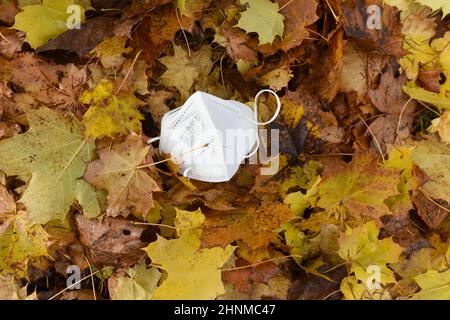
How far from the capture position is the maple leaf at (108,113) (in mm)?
1482

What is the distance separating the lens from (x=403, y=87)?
1.55 metres

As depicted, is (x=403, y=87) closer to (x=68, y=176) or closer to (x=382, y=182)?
(x=382, y=182)

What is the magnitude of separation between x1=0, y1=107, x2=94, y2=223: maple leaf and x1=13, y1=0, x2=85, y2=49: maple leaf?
0.73 feet

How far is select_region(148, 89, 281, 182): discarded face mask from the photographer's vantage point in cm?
143

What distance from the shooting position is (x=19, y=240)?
4.93 feet

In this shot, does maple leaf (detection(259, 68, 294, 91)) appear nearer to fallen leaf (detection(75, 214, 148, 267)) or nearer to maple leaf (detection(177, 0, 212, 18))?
maple leaf (detection(177, 0, 212, 18))

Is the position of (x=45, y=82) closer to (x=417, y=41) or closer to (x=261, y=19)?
(x=261, y=19)

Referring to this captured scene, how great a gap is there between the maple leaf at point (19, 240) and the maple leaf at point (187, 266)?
0.34 m

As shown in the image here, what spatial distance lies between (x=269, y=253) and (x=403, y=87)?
652 mm

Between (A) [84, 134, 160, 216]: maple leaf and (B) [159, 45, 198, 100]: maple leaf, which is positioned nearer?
(A) [84, 134, 160, 216]: maple leaf

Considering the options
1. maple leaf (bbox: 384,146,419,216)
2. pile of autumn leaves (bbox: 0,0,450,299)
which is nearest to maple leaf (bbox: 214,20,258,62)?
pile of autumn leaves (bbox: 0,0,450,299)

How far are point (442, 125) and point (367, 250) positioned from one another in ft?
1.49

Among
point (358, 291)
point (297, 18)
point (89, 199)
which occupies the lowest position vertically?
point (358, 291)

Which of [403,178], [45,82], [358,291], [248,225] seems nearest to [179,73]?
[45,82]
